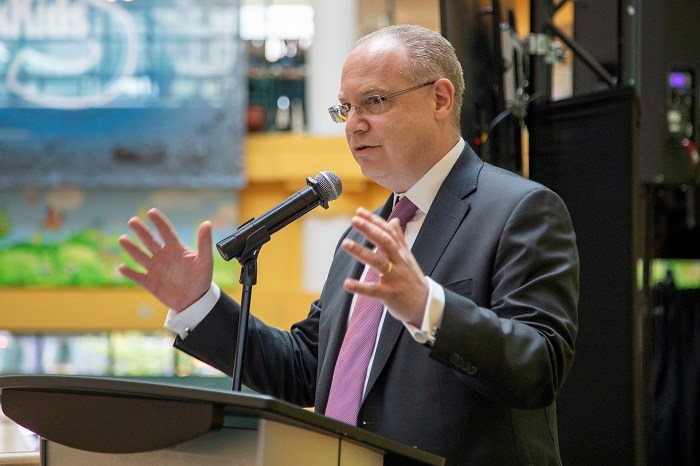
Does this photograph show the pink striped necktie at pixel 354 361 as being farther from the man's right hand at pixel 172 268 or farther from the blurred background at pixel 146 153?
the blurred background at pixel 146 153

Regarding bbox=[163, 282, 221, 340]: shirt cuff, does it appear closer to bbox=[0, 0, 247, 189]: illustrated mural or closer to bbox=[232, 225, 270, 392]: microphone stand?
bbox=[232, 225, 270, 392]: microphone stand

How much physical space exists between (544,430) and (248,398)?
0.86m

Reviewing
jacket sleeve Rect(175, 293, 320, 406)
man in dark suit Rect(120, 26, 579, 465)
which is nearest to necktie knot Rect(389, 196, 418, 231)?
man in dark suit Rect(120, 26, 579, 465)

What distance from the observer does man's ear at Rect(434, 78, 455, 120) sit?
2.14 meters

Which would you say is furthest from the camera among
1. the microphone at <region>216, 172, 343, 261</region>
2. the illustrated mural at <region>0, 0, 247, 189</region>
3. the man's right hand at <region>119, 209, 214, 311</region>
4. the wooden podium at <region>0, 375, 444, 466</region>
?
the illustrated mural at <region>0, 0, 247, 189</region>

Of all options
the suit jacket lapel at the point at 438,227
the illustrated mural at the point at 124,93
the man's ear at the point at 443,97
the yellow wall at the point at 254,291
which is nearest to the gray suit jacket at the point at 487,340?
the suit jacket lapel at the point at 438,227

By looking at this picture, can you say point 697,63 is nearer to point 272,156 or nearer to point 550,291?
point 550,291

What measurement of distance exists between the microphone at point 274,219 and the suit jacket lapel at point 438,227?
20 centimetres

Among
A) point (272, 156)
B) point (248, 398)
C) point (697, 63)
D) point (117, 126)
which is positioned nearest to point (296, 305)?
point (272, 156)

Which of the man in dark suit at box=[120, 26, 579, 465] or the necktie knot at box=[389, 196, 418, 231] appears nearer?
the man in dark suit at box=[120, 26, 579, 465]

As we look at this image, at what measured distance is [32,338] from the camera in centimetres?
1173

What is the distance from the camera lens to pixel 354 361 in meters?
2.00

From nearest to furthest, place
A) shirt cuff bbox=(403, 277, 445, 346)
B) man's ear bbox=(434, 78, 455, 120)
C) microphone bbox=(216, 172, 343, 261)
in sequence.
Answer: shirt cuff bbox=(403, 277, 445, 346) < microphone bbox=(216, 172, 343, 261) < man's ear bbox=(434, 78, 455, 120)

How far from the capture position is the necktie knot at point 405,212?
2111mm
